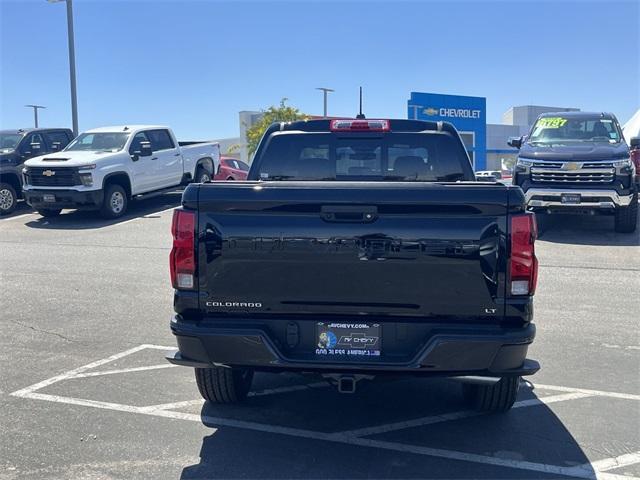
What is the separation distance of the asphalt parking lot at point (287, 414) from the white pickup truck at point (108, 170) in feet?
23.2

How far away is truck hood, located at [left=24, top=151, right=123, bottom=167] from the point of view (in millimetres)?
14078

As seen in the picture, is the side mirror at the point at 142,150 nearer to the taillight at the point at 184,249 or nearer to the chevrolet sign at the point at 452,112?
the taillight at the point at 184,249

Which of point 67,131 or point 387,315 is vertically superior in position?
point 67,131

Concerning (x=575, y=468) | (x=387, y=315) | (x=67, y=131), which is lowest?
(x=575, y=468)

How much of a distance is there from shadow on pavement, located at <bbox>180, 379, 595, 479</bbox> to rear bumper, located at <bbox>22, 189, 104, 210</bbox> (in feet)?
35.1

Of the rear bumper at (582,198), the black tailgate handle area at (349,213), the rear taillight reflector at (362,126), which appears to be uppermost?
the rear taillight reflector at (362,126)

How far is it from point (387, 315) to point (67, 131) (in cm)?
1666

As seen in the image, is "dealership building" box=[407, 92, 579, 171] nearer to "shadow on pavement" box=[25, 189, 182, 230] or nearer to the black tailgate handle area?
"shadow on pavement" box=[25, 189, 182, 230]

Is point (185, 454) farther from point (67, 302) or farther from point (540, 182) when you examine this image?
point (540, 182)

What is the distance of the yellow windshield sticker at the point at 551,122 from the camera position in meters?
12.7

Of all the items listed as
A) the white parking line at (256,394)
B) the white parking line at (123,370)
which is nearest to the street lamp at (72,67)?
the white parking line at (123,370)

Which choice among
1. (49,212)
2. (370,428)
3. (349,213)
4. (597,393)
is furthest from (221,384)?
(49,212)

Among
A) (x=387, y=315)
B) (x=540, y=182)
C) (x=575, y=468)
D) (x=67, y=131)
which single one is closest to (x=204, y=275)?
(x=387, y=315)

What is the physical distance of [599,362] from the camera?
215 inches
